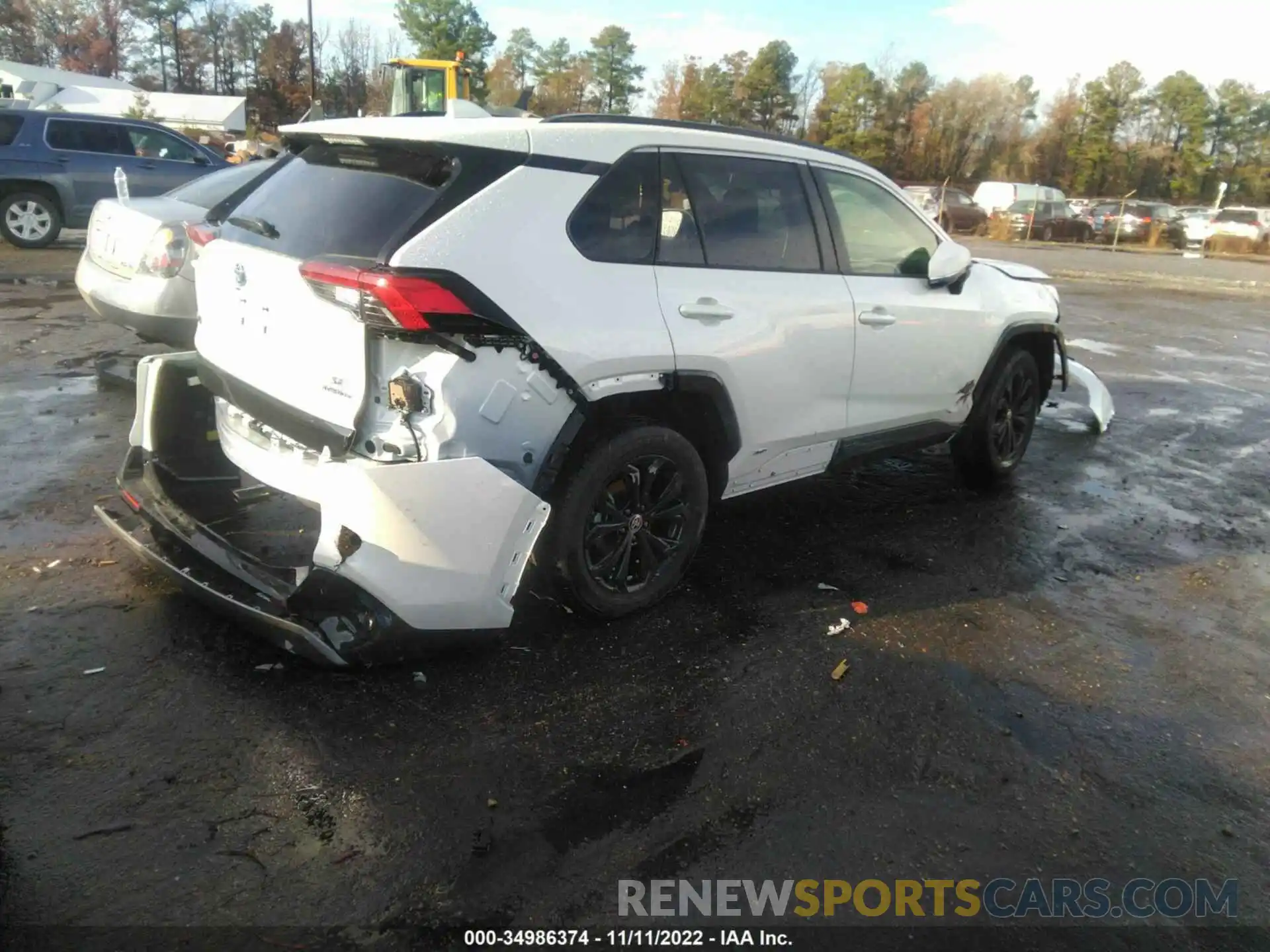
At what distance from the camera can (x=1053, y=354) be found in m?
6.12

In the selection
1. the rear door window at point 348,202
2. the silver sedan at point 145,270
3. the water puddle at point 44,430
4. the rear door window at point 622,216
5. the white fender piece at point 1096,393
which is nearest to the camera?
the rear door window at point 348,202

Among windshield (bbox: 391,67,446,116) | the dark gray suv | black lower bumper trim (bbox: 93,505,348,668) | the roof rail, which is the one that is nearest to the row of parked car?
windshield (bbox: 391,67,446,116)

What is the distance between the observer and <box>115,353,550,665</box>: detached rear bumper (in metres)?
2.96

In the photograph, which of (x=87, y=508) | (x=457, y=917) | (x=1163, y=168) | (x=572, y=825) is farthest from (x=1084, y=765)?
(x=1163, y=168)

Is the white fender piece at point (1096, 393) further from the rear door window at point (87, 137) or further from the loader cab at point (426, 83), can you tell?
the loader cab at point (426, 83)

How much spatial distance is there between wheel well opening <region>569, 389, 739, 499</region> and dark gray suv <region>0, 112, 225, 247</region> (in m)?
12.3

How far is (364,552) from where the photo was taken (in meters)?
2.97

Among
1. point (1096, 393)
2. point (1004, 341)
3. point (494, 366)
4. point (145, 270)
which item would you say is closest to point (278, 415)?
point (494, 366)

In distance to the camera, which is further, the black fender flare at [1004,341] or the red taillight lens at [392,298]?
the black fender flare at [1004,341]

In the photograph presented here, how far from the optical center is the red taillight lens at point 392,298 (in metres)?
2.96

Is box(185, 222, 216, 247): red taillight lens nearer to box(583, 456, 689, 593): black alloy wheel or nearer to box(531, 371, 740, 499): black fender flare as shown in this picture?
box(531, 371, 740, 499): black fender flare

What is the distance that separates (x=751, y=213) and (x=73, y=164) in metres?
13.5

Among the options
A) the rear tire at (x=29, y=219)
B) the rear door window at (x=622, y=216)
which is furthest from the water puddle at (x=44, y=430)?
the rear tire at (x=29, y=219)

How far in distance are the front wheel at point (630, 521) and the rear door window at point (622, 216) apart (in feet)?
2.23
